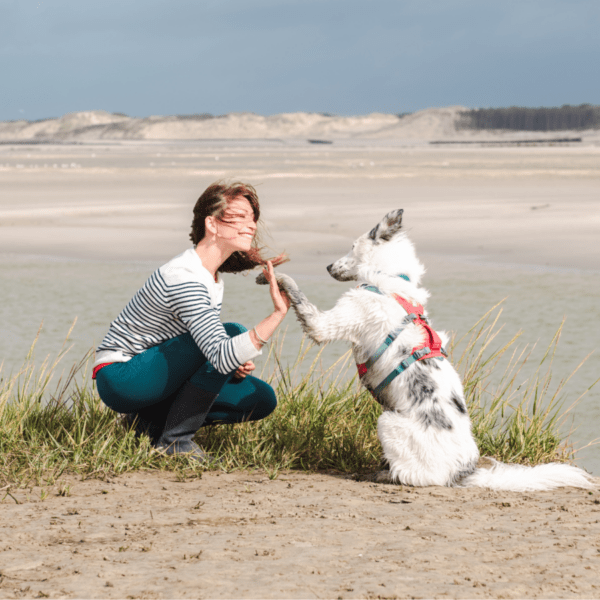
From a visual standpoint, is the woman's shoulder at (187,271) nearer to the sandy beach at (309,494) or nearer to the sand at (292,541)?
the sandy beach at (309,494)

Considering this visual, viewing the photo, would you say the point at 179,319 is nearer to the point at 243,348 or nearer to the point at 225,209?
the point at 243,348

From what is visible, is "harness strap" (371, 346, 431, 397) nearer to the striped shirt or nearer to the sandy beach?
the sandy beach

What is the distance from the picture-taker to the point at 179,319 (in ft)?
14.1

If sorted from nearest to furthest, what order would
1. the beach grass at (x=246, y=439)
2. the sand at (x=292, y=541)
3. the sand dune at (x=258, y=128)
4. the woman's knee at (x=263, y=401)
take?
the sand at (x=292, y=541) → the beach grass at (x=246, y=439) → the woman's knee at (x=263, y=401) → the sand dune at (x=258, y=128)

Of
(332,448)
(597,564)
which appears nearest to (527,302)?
(332,448)

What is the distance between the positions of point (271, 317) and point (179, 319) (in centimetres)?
59

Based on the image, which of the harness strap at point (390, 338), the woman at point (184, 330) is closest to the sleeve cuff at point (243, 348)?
the woman at point (184, 330)

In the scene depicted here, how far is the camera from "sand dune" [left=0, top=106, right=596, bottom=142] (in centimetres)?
15450

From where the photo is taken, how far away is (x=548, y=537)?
3350 mm

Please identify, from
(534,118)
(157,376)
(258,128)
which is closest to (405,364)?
(157,376)

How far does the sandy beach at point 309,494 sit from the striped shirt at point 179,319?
658mm

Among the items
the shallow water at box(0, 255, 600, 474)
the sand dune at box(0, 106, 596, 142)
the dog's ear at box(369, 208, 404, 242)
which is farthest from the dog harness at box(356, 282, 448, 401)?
the sand dune at box(0, 106, 596, 142)

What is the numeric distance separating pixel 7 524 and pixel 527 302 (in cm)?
766

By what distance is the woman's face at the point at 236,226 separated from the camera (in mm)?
4281
